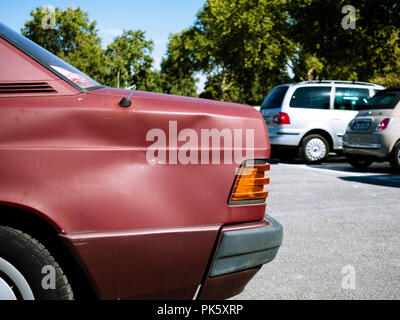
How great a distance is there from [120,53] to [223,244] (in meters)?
2.94

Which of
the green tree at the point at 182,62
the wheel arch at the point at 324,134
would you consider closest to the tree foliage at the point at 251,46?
the green tree at the point at 182,62

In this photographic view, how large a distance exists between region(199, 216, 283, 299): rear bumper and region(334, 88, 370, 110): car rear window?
31.3 feet

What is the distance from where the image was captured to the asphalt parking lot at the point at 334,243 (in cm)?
300

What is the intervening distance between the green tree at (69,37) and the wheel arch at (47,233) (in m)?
46.9

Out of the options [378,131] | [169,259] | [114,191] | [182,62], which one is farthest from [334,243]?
[182,62]

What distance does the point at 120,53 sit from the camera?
439 centimetres

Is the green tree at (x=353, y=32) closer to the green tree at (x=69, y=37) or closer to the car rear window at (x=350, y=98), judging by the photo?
the car rear window at (x=350, y=98)

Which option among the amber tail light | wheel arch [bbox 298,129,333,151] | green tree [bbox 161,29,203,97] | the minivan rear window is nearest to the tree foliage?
green tree [bbox 161,29,203,97]

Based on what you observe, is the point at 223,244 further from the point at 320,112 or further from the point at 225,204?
the point at 320,112

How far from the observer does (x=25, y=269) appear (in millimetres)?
1818

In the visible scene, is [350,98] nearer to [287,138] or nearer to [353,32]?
[287,138]

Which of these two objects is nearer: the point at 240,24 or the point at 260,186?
the point at 260,186

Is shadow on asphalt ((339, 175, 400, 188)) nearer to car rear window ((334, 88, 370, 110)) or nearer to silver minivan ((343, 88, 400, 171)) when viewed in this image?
silver minivan ((343, 88, 400, 171))
